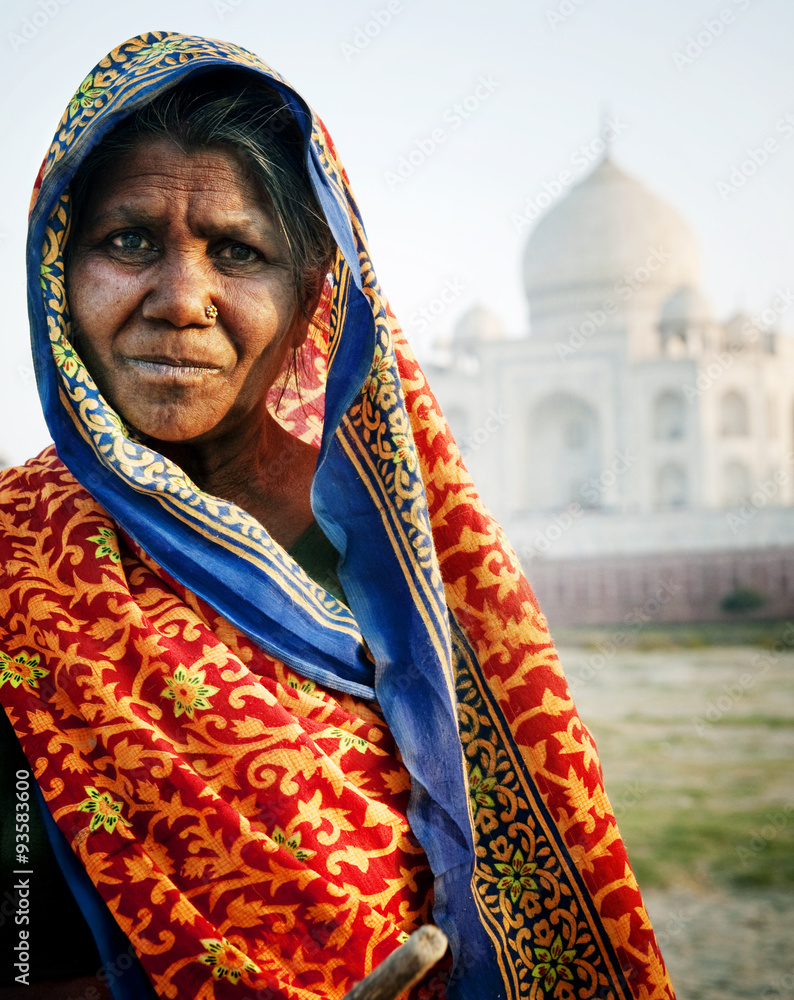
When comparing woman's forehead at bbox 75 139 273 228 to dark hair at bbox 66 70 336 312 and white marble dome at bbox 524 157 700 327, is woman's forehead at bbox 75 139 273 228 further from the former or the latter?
white marble dome at bbox 524 157 700 327

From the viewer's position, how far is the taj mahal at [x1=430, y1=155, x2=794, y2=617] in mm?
24750

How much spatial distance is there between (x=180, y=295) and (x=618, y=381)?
24259mm

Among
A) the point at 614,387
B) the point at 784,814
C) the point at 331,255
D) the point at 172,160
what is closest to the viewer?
the point at 172,160

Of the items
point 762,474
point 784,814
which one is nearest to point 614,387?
point 762,474

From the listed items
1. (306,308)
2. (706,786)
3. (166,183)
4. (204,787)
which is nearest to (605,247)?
(706,786)

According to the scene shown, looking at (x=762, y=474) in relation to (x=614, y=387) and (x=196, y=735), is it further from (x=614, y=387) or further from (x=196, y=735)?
(x=196, y=735)

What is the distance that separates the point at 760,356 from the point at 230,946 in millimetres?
26568

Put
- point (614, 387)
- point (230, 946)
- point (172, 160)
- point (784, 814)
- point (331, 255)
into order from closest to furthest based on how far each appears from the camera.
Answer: point (230, 946) < point (172, 160) < point (331, 255) < point (784, 814) < point (614, 387)

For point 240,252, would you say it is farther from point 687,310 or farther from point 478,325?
point 478,325

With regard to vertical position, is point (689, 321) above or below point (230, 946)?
above

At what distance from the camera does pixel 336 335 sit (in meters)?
1.17

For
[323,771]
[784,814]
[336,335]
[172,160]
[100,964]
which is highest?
[172,160]

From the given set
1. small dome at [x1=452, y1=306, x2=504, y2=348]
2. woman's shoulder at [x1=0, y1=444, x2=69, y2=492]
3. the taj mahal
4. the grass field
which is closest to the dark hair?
woman's shoulder at [x1=0, y1=444, x2=69, y2=492]

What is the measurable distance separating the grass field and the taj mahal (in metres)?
11.4
